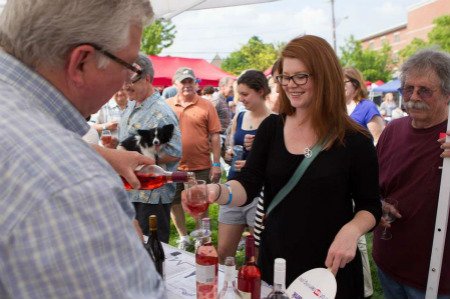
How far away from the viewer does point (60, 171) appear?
62cm

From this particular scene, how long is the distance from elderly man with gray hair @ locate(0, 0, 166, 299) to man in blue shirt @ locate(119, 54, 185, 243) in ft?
7.49

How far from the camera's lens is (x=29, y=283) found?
61 centimetres

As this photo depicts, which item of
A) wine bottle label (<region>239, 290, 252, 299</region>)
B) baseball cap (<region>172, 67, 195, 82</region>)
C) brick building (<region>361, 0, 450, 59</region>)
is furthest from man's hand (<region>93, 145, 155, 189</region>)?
brick building (<region>361, 0, 450, 59</region>)

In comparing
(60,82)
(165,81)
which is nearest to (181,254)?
(60,82)

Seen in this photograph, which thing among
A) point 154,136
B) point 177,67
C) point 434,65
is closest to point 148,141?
point 154,136

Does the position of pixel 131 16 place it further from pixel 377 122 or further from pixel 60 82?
pixel 377 122

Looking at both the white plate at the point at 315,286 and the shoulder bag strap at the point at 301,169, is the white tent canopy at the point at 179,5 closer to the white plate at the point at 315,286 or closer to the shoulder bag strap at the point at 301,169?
the shoulder bag strap at the point at 301,169

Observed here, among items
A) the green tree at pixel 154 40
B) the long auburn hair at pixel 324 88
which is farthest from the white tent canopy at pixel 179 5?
the green tree at pixel 154 40

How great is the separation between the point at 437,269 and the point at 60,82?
1884mm

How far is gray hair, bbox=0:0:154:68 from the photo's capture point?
2.58ft

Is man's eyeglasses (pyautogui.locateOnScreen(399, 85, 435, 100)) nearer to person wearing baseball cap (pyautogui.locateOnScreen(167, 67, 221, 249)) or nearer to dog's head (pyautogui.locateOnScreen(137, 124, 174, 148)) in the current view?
dog's head (pyautogui.locateOnScreen(137, 124, 174, 148))

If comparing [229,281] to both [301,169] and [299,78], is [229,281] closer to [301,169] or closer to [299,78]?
[301,169]

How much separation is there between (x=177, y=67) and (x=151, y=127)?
1013cm

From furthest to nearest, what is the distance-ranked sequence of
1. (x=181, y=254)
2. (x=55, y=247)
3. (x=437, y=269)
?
(x=181, y=254)
(x=437, y=269)
(x=55, y=247)
